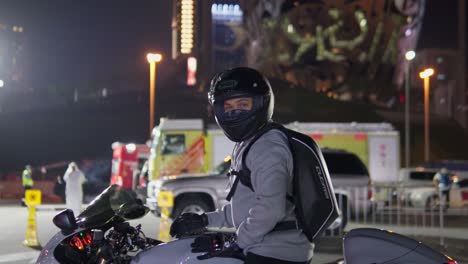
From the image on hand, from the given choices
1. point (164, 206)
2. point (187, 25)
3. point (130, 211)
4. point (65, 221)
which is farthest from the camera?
point (187, 25)

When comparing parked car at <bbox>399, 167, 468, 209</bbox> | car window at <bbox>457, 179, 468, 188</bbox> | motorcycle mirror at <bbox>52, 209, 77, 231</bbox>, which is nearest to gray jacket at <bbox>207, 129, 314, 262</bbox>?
motorcycle mirror at <bbox>52, 209, 77, 231</bbox>

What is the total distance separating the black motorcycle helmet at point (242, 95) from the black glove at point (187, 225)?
1.71 ft

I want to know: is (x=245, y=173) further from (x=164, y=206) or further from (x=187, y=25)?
(x=187, y=25)

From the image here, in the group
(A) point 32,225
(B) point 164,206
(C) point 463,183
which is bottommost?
(C) point 463,183

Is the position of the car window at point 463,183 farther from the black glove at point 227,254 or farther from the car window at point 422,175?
the black glove at point 227,254

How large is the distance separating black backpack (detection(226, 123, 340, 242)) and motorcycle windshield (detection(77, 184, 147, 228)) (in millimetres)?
1148

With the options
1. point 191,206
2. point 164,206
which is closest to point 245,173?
point 164,206

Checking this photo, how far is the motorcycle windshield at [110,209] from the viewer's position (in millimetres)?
4113

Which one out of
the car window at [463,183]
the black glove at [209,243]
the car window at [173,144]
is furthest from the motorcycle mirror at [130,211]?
the car window at [463,183]

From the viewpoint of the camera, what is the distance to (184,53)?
26.0m

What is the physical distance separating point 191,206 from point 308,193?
38.6ft

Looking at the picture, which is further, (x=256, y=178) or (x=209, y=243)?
(x=209, y=243)

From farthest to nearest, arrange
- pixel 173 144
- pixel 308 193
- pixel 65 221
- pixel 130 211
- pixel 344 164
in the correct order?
pixel 173 144, pixel 344 164, pixel 130 211, pixel 65 221, pixel 308 193

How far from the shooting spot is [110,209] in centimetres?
415
